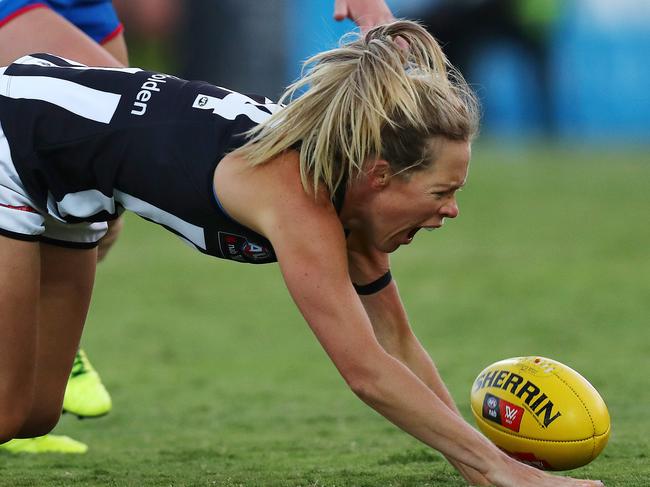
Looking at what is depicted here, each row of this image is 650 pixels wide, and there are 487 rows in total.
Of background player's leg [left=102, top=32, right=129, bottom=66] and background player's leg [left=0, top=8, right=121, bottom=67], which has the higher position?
background player's leg [left=0, top=8, right=121, bottom=67]

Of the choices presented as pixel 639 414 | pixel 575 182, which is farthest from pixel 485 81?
pixel 639 414

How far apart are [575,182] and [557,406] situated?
45.4 ft

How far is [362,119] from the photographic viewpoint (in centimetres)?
373

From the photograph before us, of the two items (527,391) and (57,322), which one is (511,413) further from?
(57,322)

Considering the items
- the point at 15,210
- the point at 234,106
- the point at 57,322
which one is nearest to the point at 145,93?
the point at 234,106

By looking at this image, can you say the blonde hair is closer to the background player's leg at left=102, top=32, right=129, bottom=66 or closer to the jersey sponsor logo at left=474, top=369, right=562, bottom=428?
the jersey sponsor logo at left=474, top=369, right=562, bottom=428

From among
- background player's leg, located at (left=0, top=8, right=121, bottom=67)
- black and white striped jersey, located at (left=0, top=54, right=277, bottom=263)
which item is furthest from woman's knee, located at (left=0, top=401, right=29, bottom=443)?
→ background player's leg, located at (left=0, top=8, right=121, bottom=67)

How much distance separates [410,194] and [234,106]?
25.9 inches

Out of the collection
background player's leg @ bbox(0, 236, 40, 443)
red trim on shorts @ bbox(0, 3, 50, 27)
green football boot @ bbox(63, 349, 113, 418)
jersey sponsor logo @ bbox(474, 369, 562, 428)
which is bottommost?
green football boot @ bbox(63, 349, 113, 418)

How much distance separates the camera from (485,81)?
814 inches

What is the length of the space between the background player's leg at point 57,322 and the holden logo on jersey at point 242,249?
89cm

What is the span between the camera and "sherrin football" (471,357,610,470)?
4.41 m

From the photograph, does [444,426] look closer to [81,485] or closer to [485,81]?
[81,485]

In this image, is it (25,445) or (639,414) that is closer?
(25,445)
